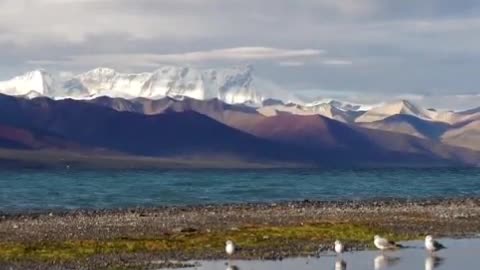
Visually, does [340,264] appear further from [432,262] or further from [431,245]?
[431,245]

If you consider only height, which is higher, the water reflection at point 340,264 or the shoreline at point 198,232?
the water reflection at point 340,264

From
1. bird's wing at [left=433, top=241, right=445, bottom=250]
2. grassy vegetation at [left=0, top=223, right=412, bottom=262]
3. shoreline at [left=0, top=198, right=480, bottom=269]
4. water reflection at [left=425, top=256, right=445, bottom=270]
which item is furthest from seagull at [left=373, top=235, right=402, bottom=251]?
grassy vegetation at [left=0, top=223, right=412, bottom=262]

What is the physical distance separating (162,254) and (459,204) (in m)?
38.6

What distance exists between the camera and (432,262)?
31.3 m

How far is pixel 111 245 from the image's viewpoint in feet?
119

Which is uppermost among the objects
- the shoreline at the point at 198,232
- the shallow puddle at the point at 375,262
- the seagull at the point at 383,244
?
the seagull at the point at 383,244

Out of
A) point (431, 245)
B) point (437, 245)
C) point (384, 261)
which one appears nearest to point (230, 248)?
point (384, 261)

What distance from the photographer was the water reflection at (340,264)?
97.7ft

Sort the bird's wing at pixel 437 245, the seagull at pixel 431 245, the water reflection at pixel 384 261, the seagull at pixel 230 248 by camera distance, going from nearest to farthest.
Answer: the water reflection at pixel 384 261 < the seagull at pixel 230 248 < the seagull at pixel 431 245 < the bird's wing at pixel 437 245

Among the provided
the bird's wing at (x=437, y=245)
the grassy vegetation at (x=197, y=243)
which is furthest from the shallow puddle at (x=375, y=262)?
the grassy vegetation at (x=197, y=243)

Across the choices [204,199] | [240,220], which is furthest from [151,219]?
[204,199]

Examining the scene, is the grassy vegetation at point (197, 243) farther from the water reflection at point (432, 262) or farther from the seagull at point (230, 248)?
the water reflection at point (432, 262)

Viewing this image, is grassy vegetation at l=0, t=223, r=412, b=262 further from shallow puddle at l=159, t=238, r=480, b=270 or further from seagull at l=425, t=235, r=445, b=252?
seagull at l=425, t=235, r=445, b=252

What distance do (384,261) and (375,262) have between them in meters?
0.40
